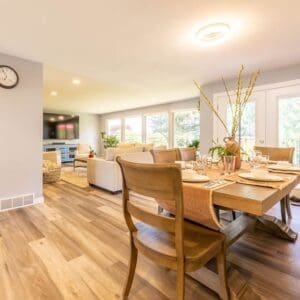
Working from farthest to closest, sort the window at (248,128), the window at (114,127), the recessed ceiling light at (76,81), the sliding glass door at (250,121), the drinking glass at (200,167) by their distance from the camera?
the window at (114,127)
the recessed ceiling light at (76,81)
the window at (248,128)
the sliding glass door at (250,121)
the drinking glass at (200,167)

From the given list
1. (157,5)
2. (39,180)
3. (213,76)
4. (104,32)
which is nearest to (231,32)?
(157,5)

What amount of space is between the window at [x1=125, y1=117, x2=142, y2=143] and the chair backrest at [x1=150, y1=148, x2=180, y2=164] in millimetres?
5910

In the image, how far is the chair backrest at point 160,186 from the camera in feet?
3.05

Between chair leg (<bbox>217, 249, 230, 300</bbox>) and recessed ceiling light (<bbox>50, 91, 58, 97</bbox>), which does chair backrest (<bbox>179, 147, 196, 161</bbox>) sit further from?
recessed ceiling light (<bbox>50, 91, 58, 97</bbox>)

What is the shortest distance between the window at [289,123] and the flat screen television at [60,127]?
7.35 metres

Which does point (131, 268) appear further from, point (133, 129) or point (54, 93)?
point (133, 129)

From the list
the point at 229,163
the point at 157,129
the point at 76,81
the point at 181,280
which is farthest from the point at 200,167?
the point at 157,129

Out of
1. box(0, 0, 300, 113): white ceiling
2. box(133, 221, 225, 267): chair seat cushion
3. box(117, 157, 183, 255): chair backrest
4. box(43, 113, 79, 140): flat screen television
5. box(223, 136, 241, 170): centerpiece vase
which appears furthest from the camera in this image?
box(43, 113, 79, 140): flat screen television

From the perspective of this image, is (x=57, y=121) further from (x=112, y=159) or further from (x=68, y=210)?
(x=68, y=210)

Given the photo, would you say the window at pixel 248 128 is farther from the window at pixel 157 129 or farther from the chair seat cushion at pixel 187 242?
the window at pixel 157 129

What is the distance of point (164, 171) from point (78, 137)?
28.0ft

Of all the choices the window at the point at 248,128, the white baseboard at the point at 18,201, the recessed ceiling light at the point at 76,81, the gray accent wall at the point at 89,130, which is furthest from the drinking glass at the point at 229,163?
the gray accent wall at the point at 89,130

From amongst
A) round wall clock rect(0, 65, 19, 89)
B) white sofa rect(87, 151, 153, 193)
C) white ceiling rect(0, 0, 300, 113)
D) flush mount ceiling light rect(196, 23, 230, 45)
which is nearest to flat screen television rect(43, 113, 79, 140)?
white ceiling rect(0, 0, 300, 113)

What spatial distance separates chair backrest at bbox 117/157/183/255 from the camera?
36.6 inches
